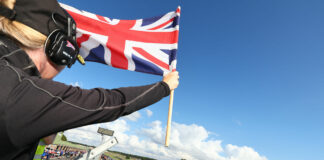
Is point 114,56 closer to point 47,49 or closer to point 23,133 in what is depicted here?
point 47,49

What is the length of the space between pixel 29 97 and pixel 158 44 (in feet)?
13.2

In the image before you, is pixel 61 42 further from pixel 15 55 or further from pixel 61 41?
pixel 15 55

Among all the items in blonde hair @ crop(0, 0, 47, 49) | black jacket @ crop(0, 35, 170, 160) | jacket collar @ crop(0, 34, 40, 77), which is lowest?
black jacket @ crop(0, 35, 170, 160)

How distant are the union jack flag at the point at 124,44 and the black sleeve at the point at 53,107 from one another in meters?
3.28

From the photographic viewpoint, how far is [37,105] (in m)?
0.88

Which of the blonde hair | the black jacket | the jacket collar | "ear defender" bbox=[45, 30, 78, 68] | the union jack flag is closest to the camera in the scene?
the black jacket

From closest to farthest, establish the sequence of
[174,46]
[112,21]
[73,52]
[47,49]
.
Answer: [47,49] < [73,52] < [174,46] < [112,21]

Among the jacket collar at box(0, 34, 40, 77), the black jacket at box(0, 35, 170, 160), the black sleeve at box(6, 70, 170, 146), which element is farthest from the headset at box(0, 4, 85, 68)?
the black sleeve at box(6, 70, 170, 146)

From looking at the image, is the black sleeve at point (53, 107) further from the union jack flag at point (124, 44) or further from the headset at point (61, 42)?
the union jack flag at point (124, 44)

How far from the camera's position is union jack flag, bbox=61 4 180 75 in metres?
4.46

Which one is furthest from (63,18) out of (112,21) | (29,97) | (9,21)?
(112,21)

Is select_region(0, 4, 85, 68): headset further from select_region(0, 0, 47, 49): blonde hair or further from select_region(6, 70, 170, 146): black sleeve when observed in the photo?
select_region(6, 70, 170, 146): black sleeve

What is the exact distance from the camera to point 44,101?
0.89 metres

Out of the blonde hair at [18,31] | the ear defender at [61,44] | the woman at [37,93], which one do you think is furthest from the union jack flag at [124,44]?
the blonde hair at [18,31]
